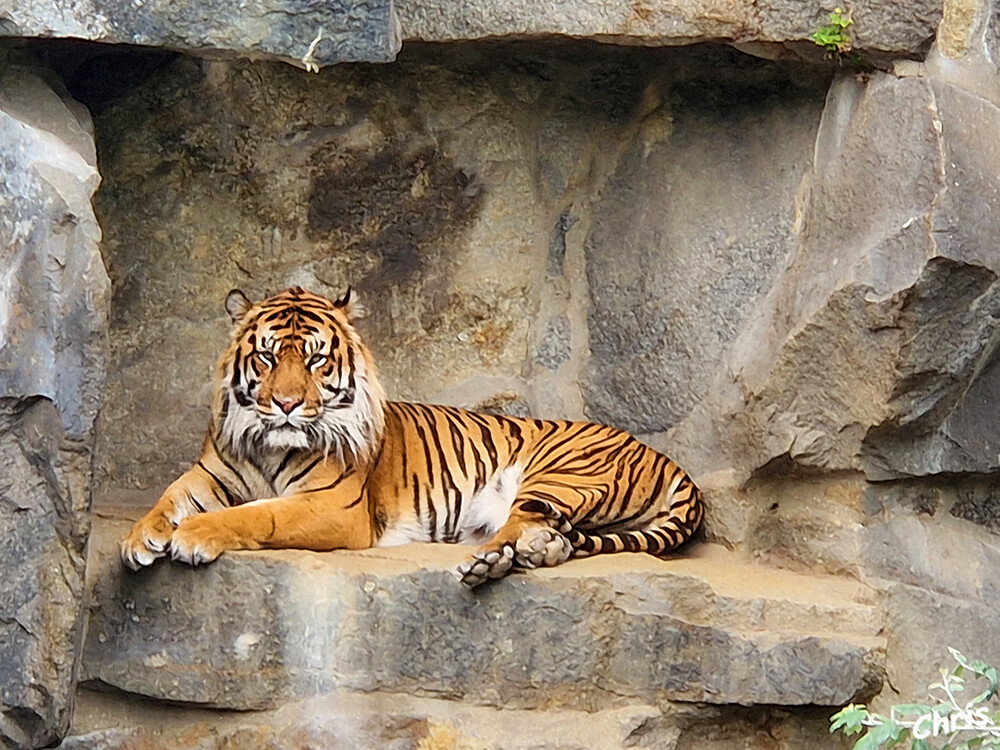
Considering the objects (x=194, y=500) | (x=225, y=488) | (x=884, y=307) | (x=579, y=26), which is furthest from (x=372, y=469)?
(x=884, y=307)

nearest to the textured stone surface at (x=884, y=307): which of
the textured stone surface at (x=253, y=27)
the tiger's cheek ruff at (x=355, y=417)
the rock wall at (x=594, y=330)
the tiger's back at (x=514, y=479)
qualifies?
the rock wall at (x=594, y=330)

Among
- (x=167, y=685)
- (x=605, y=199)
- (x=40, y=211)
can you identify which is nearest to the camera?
(x=40, y=211)

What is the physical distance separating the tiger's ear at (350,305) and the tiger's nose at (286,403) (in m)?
0.35

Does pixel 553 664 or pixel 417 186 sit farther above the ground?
pixel 417 186

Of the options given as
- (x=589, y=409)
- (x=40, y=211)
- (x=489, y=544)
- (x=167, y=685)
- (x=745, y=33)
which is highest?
(x=745, y=33)

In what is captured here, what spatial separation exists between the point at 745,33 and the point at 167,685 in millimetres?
2135

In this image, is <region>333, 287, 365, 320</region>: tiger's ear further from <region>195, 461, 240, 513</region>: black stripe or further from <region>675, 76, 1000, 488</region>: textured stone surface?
<region>675, 76, 1000, 488</region>: textured stone surface

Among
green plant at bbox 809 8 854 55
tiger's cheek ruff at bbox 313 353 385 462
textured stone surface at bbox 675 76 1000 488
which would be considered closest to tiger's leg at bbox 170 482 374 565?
tiger's cheek ruff at bbox 313 353 385 462

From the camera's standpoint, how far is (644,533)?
4.70 metres

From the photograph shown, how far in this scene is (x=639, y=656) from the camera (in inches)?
169

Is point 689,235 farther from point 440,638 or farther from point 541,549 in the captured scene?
point 440,638

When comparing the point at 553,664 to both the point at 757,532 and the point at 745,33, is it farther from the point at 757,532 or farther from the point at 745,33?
the point at 745,33

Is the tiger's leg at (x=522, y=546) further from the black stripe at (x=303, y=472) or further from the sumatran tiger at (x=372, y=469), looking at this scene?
the black stripe at (x=303, y=472)

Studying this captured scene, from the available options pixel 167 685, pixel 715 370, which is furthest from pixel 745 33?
pixel 167 685
